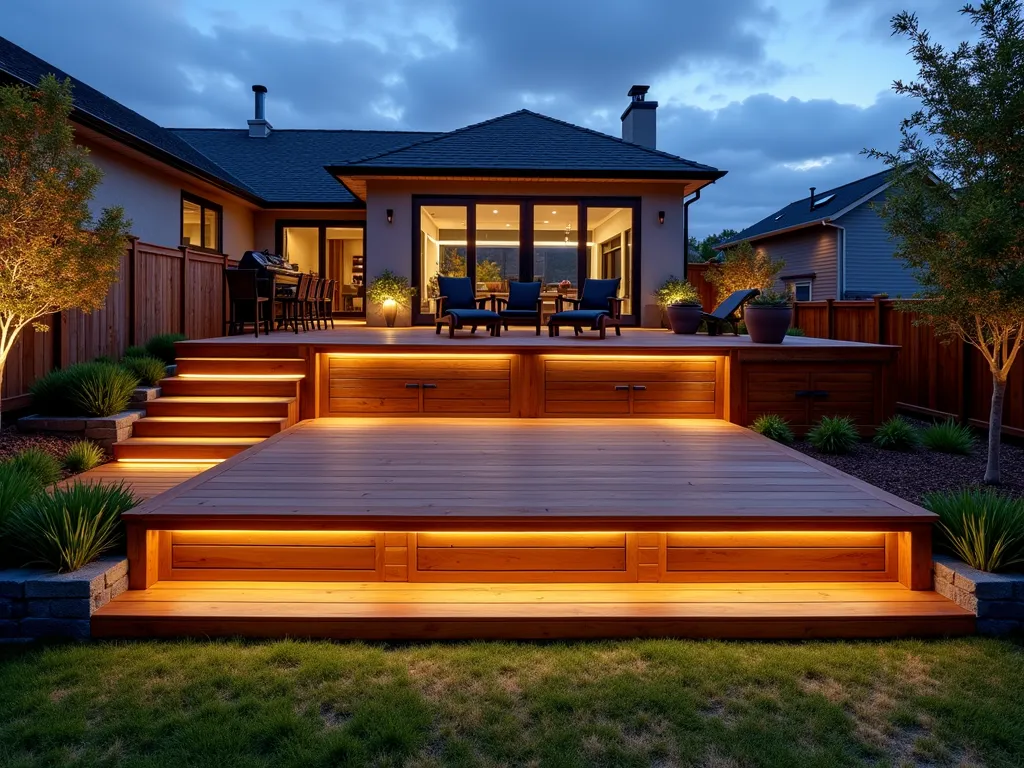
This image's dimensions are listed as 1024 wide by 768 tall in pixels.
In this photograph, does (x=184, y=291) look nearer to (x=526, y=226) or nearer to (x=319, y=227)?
(x=526, y=226)

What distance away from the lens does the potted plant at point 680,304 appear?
908 centimetres

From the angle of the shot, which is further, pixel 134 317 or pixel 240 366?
pixel 134 317

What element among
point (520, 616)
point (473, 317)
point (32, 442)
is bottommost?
point (520, 616)

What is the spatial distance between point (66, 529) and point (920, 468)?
5.32 meters

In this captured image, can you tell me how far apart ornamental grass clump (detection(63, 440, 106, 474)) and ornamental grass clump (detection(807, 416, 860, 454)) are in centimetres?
566

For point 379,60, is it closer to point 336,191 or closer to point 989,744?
point 336,191

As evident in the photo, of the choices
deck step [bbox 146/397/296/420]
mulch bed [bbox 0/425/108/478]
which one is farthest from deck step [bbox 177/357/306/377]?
mulch bed [bbox 0/425/108/478]

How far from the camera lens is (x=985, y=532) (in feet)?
9.89

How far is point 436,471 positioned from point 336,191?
1150cm

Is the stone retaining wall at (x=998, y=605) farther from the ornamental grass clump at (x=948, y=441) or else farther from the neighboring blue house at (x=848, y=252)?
the neighboring blue house at (x=848, y=252)

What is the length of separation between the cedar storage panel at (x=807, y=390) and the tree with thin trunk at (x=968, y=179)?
A: 1.48 m

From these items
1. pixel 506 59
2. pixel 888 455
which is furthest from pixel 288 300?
pixel 506 59

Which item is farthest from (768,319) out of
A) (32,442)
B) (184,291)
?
(184,291)

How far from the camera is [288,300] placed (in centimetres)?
942
